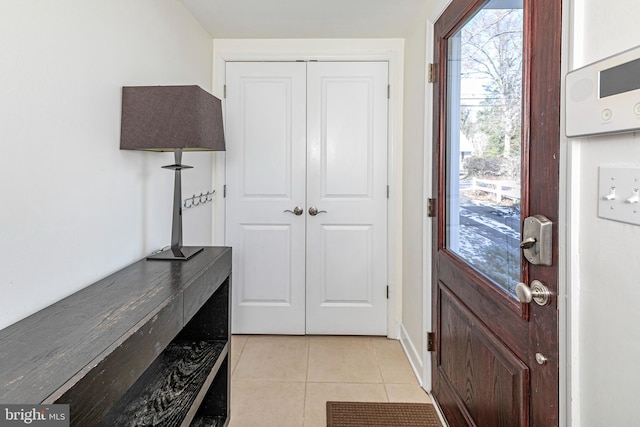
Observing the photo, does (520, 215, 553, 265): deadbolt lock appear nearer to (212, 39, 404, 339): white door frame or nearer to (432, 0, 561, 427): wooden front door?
(432, 0, 561, 427): wooden front door

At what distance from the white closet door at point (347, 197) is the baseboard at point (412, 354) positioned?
180 mm

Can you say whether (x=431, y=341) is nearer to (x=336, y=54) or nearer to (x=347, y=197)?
(x=347, y=197)

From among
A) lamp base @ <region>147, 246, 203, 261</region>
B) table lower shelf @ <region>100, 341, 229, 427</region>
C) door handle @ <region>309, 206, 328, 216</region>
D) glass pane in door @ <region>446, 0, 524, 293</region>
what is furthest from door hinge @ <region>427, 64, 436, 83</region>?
table lower shelf @ <region>100, 341, 229, 427</region>

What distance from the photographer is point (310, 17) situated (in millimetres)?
2410

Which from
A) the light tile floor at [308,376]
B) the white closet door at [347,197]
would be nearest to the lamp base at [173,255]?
the light tile floor at [308,376]

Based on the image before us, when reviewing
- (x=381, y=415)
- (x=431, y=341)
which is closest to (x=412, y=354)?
(x=431, y=341)

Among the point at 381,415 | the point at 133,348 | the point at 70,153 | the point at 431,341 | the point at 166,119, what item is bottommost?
the point at 381,415

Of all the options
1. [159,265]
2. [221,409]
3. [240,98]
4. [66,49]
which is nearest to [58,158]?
[66,49]

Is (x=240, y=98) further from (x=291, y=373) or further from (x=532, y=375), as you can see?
(x=532, y=375)

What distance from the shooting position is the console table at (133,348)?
2.52 ft

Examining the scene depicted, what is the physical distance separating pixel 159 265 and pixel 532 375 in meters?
1.38

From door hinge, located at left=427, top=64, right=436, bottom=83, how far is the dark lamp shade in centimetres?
122

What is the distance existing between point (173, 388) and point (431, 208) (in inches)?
59.7

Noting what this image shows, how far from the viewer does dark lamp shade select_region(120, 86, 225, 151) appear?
1.48 m
